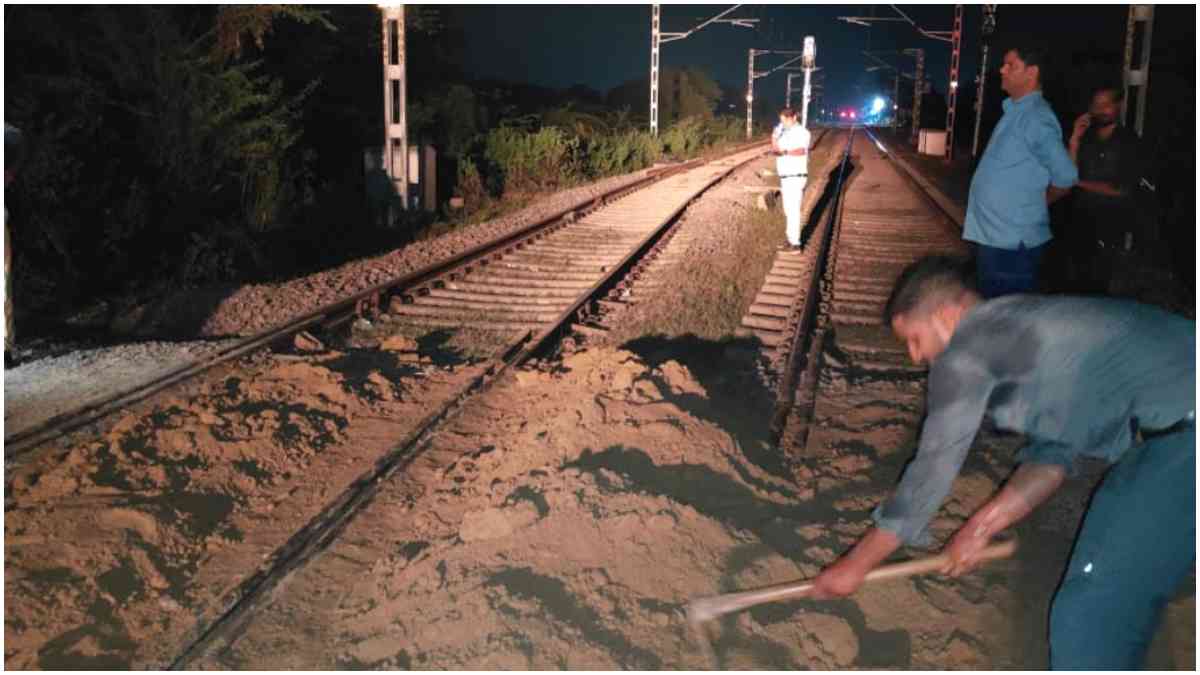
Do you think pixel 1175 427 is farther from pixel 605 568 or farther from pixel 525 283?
pixel 525 283

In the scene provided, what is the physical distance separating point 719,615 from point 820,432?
2753mm

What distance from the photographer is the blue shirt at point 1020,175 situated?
486 centimetres

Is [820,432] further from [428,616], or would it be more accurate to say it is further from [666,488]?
[428,616]

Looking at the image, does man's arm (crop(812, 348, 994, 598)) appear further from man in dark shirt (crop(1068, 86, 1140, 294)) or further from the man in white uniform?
the man in white uniform

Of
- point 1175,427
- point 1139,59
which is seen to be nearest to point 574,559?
point 1175,427

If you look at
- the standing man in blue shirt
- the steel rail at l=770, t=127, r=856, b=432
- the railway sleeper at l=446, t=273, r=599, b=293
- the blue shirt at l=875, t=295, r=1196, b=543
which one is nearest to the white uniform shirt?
the steel rail at l=770, t=127, r=856, b=432

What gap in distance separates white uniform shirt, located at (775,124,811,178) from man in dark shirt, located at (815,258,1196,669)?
29.7 feet

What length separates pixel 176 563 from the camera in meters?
4.21

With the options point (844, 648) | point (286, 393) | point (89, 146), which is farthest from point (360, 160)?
point (844, 648)

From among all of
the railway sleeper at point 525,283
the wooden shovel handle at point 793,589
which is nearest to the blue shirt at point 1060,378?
the wooden shovel handle at point 793,589

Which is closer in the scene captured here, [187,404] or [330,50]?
[187,404]

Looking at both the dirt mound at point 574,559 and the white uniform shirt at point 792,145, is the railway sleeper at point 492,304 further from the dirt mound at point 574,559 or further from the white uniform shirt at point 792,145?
the dirt mound at point 574,559

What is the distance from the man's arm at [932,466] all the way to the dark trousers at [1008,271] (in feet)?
9.23

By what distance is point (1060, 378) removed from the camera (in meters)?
2.46
